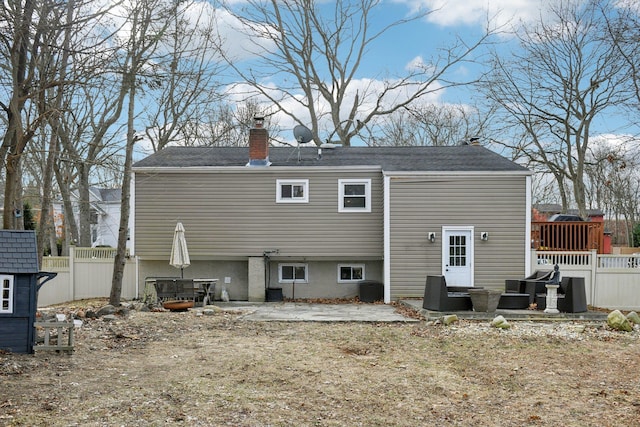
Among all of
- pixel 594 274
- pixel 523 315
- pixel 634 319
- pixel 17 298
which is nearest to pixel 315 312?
pixel 523 315

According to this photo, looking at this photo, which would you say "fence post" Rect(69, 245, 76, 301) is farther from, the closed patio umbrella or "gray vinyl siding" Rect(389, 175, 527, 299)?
"gray vinyl siding" Rect(389, 175, 527, 299)

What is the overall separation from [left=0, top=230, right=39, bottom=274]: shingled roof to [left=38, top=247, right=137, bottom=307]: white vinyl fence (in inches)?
389

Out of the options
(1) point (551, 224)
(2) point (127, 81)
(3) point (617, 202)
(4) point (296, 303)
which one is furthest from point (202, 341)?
(3) point (617, 202)

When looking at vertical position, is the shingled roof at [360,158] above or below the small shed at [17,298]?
above

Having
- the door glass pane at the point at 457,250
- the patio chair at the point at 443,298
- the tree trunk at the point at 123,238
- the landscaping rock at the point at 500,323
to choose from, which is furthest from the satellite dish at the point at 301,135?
the landscaping rock at the point at 500,323

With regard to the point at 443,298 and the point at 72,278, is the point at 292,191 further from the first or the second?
the point at 72,278

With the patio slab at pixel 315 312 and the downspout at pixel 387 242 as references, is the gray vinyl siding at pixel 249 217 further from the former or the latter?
the patio slab at pixel 315 312

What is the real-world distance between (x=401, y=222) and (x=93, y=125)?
1313cm

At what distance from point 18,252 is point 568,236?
1634 cm

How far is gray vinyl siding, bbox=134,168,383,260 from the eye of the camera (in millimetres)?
18000

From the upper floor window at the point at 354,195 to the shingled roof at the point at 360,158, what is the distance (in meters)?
0.59

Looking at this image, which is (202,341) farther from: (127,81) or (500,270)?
(500,270)

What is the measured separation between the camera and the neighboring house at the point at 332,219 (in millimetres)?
17312

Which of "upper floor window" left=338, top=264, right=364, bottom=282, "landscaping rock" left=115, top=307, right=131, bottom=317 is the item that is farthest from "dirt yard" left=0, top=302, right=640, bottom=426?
"upper floor window" left=338, top=264, right=364, bottom=282
